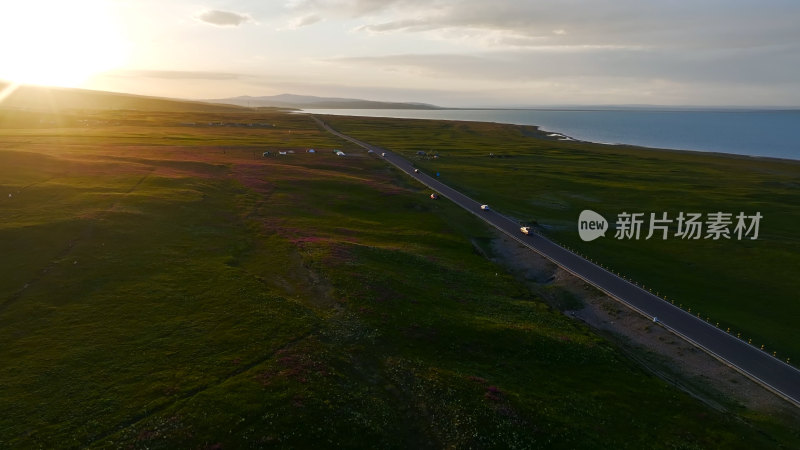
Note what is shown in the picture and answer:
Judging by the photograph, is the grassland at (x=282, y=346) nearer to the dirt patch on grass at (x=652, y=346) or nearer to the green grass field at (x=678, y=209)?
the dirt patch on grass at (x=652, y=346)

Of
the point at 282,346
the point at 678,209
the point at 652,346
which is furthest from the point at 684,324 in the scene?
the point at 678,209

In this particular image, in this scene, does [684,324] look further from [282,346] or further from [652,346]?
[282,346]

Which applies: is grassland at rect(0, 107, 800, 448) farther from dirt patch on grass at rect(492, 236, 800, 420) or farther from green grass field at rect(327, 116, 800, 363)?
green grass field at rect(327, 116, 800, 363)

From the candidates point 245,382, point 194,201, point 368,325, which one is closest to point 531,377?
point 368,325

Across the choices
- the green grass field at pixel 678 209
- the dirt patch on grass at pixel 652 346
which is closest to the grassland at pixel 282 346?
the dirt patch on grass at pixel 652 346

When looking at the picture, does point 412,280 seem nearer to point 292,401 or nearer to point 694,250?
point 292,401
